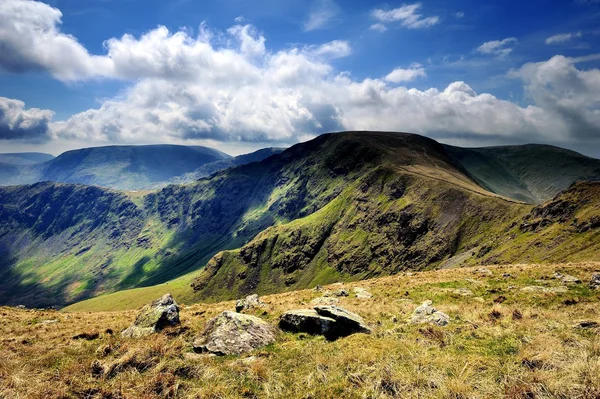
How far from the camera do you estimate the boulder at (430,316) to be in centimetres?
1966

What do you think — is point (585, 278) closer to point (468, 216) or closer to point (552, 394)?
point (552, 394)

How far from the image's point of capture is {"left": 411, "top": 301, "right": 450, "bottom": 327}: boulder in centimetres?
1966

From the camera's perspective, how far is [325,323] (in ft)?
62.0

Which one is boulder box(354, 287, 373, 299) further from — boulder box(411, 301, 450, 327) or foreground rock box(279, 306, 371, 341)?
foreground rock box(279, 306, 371, 341)

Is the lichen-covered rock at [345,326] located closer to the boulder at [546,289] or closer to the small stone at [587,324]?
the small stone at [587,324]

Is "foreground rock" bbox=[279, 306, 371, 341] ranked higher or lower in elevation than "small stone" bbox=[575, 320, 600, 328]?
lower

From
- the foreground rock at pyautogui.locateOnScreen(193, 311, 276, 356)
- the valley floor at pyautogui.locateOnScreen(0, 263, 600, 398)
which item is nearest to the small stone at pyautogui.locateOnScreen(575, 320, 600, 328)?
the valley floor at pyautogui.locateOnScreen(0, 263, 600, 398)

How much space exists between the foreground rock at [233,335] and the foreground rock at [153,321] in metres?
3.43

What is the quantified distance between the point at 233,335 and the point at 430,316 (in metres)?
12.7

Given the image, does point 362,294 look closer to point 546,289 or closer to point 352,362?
point 546,289

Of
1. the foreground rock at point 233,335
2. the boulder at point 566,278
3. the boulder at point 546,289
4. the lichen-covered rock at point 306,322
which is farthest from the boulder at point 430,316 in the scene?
the boulder at point 566,278

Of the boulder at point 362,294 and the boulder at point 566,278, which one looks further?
the boulder at point 362,294

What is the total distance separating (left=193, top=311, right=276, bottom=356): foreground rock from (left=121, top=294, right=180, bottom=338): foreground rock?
11.2ft

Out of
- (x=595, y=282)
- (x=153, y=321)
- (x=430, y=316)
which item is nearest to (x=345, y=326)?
(x=430, y=316)
